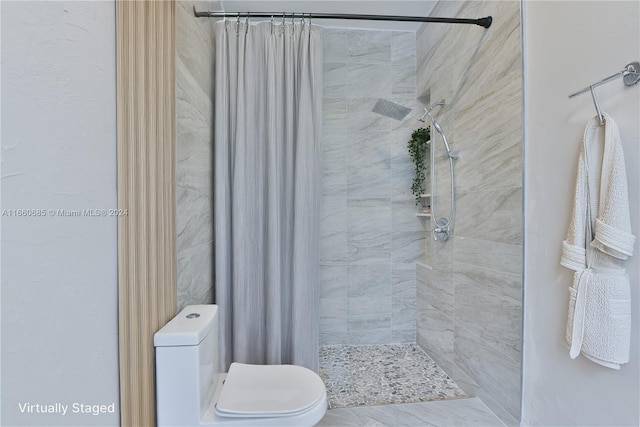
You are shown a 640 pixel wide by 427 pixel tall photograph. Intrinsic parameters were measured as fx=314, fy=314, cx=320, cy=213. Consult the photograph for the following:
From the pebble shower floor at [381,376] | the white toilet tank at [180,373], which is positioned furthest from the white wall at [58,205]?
the pebble shower floor at [381,376]

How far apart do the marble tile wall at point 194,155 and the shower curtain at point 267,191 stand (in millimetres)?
61

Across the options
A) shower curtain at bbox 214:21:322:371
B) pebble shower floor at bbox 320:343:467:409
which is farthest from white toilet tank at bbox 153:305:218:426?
pebble shower floor at bbox 320:343:467:409

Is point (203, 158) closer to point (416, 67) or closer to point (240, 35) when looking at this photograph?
point (240, 35)

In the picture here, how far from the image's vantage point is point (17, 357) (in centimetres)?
61

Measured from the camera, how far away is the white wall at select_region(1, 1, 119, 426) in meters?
0.60

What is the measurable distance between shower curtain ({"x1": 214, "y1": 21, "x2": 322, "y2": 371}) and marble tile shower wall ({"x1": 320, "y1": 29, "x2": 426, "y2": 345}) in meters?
0.74

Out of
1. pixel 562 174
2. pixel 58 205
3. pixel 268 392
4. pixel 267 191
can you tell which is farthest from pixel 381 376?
pixel 58 205

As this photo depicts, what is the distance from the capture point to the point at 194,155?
59.7 inches

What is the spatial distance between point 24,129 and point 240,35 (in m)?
1.43

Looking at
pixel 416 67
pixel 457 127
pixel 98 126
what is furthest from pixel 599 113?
pixel 416 67

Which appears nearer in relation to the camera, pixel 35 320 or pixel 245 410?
pixel 35 320

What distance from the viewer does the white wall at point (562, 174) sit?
3.17 feet

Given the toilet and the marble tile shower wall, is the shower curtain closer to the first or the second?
the toilet

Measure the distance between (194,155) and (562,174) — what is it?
1.59 meters
